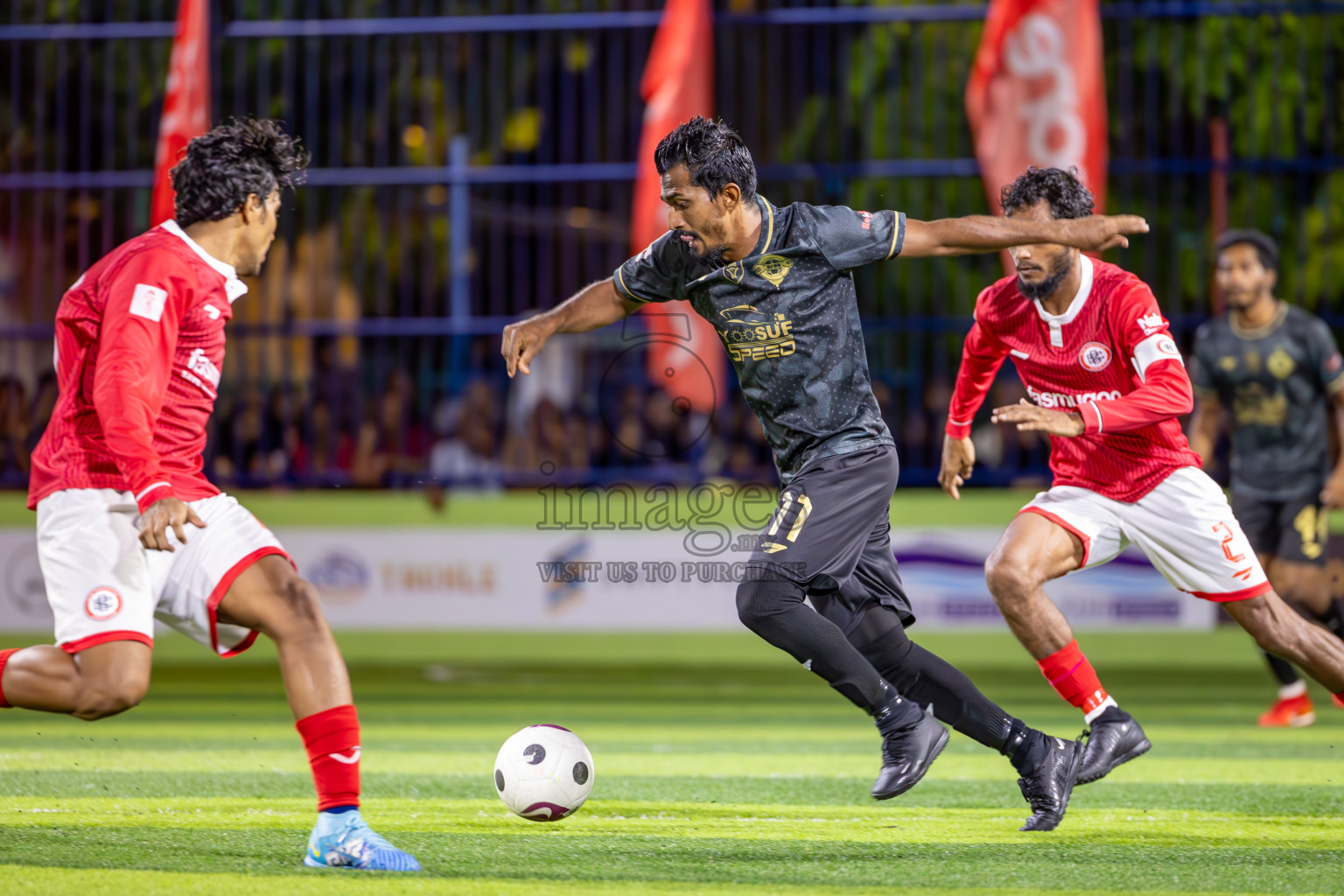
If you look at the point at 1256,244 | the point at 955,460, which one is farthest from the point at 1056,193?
the point at 1256,244

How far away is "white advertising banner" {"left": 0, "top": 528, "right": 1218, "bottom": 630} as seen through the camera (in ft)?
36.8

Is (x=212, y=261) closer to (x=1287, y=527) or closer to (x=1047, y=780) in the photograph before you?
(x=1047, y=780)

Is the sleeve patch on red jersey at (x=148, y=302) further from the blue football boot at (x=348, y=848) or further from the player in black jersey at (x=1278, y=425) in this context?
the player in black jersey at (x=1278, y=425)

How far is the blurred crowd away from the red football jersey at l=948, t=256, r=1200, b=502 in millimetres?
5499

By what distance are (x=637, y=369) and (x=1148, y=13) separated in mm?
4529

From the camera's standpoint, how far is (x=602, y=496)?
11.9 meters

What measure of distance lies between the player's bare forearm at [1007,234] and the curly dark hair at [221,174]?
6.66ft

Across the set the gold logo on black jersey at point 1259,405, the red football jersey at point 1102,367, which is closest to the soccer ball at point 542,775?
the red football jersey at point 1102,367

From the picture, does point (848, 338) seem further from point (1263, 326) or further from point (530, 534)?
point (530, 534)

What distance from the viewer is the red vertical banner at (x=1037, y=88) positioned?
11367 mm

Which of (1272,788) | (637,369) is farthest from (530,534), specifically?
(1272,788)

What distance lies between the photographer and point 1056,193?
19.3 ft

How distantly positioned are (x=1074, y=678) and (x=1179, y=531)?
658mm

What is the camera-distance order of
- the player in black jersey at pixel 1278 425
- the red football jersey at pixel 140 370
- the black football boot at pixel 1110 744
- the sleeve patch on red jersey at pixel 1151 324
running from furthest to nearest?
1. the player in black jersey at pixel 1278 425
2. the sleeve patch on red jersey at pixel 1151 324
3. the black football boot at pixel 1110 744
4. the red football jersey at pixel 140 370
